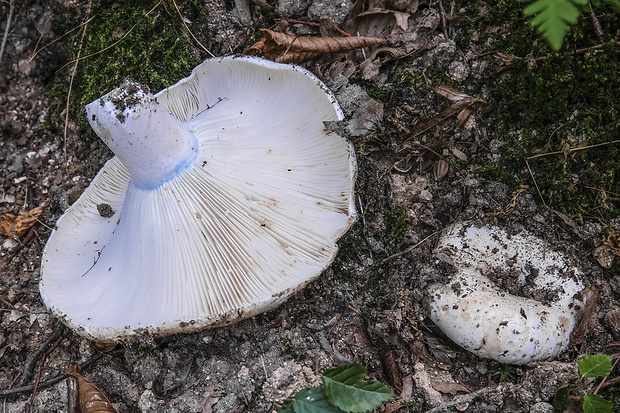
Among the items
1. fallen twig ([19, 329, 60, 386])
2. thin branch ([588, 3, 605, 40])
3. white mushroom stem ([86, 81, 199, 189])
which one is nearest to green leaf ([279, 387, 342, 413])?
white mushroom stem ([86, 81, 199, 189])

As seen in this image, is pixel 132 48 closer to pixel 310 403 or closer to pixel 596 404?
pixel 310 403

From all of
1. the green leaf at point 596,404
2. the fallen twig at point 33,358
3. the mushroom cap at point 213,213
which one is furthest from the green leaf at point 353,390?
the fallen twig at point 33,358

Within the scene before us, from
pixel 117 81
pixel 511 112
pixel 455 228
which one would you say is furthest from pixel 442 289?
pixel 117 81

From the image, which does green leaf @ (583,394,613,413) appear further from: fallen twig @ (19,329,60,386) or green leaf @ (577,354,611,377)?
fallen twig @ (19,329,60,386)

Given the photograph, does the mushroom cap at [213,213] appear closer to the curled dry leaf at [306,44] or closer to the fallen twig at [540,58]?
the curled dry leaf at [306,44]

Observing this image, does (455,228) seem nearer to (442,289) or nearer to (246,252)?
(442,289)

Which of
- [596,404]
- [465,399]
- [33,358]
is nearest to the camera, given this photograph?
[596,404]

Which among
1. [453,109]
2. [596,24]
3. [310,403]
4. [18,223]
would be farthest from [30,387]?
[596,24]
